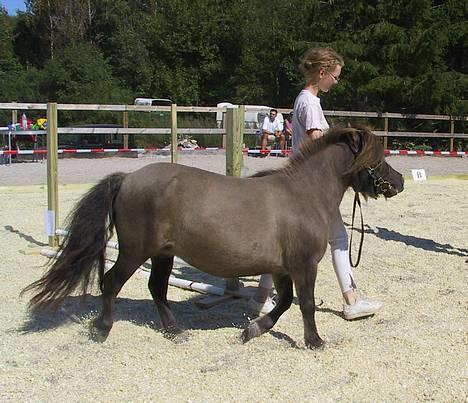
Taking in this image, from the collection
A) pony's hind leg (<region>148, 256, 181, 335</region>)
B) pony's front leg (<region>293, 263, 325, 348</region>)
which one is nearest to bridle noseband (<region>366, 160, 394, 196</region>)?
pony's front leg (<region>293, 263, 325, 348</region>)

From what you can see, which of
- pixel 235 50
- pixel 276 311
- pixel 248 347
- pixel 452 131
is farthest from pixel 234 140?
pixel 235 50

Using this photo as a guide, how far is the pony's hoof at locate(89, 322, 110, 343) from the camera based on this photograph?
13.8 ft

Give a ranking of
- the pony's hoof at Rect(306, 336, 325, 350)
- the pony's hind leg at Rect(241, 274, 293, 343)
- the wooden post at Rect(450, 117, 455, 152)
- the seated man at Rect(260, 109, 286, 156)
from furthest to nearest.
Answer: the wooden post at Rect(450, 117, 455, 152), the seated man at Rect(260, 109, 286, 156), the pony's hind leg at Rect(241, 274, 293, 343), the pony's hoof at Rect(306, 336, 325, 350)

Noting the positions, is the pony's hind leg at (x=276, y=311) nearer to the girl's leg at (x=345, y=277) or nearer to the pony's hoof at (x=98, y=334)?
the girl's leg at (x=345, y=277)

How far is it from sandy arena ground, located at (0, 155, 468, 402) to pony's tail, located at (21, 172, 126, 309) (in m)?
0.33

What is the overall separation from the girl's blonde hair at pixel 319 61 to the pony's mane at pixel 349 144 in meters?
0.58

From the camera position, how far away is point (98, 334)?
4.24 metres

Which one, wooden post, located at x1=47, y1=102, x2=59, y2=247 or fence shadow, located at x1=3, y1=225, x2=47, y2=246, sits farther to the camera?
fence shadow, located at x1=3, y1=225, x2=47, y2=246

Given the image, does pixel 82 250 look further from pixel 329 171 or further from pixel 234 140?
pixel 329 171

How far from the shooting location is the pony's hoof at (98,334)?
13.8 ft

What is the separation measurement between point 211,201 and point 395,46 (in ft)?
68.6

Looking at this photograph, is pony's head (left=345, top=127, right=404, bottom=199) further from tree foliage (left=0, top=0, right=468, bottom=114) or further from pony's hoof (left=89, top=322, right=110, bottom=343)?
tree foliage (left=0, top=0, right=468, bottom=114)

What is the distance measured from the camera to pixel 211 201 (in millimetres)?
4008

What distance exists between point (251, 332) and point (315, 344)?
1.55 ft
